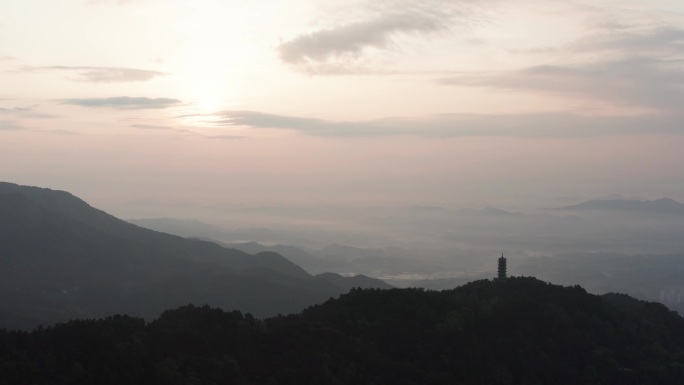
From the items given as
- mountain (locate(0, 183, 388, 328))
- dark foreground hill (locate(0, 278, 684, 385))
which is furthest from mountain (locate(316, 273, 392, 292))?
dark foreground hill (locate(0, 278, 684, 385))

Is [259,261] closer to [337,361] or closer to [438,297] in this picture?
[438,297]

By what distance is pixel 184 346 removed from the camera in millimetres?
50375

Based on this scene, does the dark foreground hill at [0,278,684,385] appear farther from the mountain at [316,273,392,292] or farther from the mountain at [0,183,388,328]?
the mountain at [316,273,392,292]

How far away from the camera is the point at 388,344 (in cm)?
5741

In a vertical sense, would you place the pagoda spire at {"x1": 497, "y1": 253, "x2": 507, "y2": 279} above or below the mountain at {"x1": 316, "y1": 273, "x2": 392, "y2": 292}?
above

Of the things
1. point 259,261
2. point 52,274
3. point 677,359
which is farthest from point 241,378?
point 259,261

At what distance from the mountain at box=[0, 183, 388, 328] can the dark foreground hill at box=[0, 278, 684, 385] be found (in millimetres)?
58494

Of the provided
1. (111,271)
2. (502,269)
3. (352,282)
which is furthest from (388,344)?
(352,282)

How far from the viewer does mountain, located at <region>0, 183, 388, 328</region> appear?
130250 millimetres

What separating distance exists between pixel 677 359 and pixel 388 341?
2347cm

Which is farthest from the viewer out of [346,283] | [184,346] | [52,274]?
[346,283]

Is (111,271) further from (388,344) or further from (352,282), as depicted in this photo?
(388,344)

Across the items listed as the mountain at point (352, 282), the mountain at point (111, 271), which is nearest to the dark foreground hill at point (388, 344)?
the mountain at point (111, 271)

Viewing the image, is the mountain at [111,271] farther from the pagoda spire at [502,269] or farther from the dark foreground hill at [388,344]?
the dark foreground hill at [388,344]
